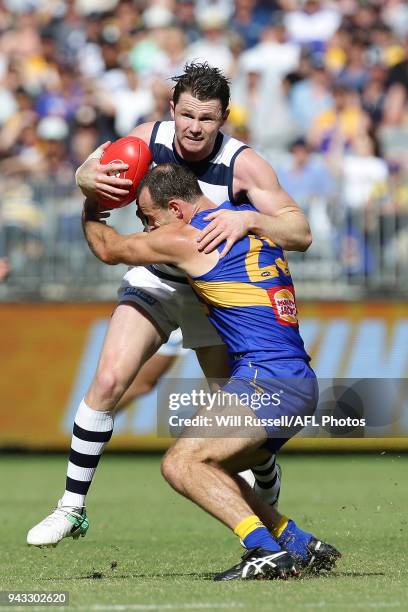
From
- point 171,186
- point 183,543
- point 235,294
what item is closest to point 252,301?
point 235,294

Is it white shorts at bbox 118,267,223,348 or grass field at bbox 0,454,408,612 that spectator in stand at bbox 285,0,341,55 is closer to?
grass field at bbox 0,454,408,612

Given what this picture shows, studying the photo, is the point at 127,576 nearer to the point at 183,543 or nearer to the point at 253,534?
the point at 253,534

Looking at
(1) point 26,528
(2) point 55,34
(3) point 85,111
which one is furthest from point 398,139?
(1) point 26,528

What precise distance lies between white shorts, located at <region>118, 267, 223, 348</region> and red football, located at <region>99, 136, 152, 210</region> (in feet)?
1.88

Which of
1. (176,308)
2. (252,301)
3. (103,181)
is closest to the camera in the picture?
(252,301)

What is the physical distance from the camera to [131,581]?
233 inches

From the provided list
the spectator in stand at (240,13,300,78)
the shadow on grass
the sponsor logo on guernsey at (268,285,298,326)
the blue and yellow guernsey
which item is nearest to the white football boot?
the shadow on grass

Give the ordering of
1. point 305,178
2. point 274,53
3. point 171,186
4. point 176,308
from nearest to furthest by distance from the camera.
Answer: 1. point 171,186
2. point 176,308
3. point 305,178
4. point 274,53

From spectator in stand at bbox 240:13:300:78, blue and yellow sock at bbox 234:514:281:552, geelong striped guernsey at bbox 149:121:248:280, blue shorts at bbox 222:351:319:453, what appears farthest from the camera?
spectator in stand at bbox 240:13:300:78

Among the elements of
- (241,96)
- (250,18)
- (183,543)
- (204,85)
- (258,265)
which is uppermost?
(250,18)

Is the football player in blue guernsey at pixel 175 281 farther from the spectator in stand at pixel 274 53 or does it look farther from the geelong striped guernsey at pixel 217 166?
the spectator in stand at pixel 274 53

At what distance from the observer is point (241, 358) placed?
6.09 m

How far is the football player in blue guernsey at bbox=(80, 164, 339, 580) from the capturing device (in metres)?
5.79

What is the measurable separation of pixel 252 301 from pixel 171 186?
766 mm
